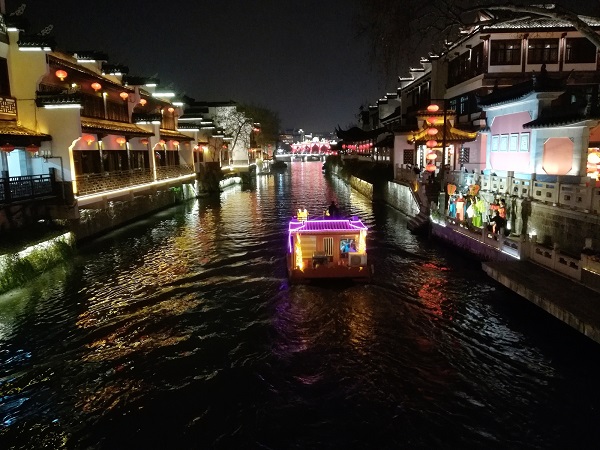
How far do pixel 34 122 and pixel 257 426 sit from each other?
69.1 feet

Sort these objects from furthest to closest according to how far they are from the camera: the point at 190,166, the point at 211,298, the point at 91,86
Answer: the point at 190,166 < the point at 91,86 < the point at 211,298

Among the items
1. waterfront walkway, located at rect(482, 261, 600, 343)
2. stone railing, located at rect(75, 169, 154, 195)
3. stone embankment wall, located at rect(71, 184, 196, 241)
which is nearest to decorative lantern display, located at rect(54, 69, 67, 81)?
stone railing, located at rect(75, 169, 154, 195)

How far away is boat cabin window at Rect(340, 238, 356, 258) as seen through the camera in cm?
1608

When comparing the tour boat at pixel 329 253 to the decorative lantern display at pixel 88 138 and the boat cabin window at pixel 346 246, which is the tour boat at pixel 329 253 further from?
the decorative lantern display at pixel 88 138

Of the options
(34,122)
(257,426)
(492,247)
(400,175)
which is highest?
(34,122)

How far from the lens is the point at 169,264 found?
20109 millimetres

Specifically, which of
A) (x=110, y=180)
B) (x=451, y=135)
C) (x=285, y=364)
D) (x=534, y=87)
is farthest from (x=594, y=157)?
(x=110, y=180)

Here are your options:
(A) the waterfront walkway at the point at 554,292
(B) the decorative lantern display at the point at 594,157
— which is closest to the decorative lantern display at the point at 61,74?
(A) the waterfront walkway at the point at 554,292

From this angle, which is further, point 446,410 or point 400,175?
point 400,175

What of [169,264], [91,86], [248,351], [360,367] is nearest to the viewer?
[360,367]

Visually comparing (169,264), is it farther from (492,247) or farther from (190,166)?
(190,166)

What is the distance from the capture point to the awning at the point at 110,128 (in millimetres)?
25642

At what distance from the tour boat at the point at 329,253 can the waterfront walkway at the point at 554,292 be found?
183 inches

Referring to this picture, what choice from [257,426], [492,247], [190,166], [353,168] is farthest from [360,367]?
[353,168]
